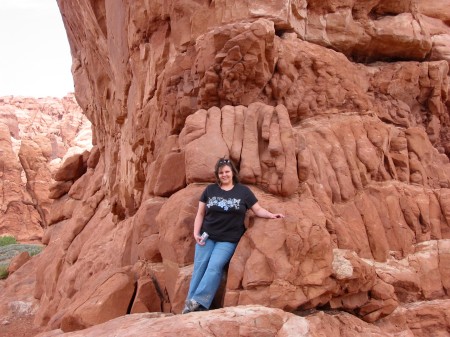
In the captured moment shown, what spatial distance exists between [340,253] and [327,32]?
606 cm

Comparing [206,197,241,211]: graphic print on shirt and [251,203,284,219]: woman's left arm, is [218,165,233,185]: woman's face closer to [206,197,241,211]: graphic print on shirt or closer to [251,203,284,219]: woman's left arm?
[206,197,241,211]: graphic print on shirt

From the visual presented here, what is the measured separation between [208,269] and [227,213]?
0.71 metres

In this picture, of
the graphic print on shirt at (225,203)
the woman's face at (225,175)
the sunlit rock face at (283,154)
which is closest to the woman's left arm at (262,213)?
the sunlit rock face at (283,154)

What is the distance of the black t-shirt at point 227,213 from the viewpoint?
20.0 ft

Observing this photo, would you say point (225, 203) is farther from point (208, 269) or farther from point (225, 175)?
point (208, 269)

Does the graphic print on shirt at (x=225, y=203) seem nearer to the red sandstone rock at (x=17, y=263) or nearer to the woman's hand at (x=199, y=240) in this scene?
the woman's hand at (x=199, y=240)

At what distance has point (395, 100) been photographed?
11.2 m

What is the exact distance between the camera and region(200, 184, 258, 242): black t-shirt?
6.08m

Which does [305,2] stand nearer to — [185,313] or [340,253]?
[340,253]

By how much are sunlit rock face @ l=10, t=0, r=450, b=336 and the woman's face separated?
570mm

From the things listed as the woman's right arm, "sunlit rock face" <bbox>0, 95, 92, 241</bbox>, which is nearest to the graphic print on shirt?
the woman's right arm

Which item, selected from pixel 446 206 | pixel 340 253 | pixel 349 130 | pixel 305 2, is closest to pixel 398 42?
pixel 305 2

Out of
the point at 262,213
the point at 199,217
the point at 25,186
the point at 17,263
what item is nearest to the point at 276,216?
the point at 262,213

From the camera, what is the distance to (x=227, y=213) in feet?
20.0
